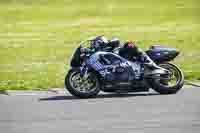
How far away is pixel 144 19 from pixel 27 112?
65.4 feet

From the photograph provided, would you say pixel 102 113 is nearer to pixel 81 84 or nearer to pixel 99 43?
pixel 81 84

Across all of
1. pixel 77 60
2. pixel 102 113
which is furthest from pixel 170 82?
pixel 102 113

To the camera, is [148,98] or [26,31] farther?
[26,31]

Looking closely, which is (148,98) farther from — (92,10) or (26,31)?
(92,10)

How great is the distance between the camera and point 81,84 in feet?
39.0

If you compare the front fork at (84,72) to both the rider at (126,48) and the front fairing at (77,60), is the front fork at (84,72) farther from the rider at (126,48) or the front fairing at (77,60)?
the rider at (126,48)

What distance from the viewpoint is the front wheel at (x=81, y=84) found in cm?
1181

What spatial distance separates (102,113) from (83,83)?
1.89m

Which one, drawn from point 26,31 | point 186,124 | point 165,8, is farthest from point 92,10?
point 186,124

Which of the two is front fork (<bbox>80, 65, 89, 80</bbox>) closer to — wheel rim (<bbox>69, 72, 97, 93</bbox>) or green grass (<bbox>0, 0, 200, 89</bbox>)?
wheel rim (<bbox>69, 72, 97, 93</bbox>)

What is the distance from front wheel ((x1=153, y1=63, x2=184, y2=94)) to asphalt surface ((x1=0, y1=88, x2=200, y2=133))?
0.48 feet

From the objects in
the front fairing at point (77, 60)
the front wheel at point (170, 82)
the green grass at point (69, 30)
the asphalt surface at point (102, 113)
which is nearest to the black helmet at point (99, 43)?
the front fairing at point (77, 60)

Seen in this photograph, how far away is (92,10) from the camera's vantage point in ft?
111

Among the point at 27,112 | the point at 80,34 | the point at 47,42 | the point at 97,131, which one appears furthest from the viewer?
the point at 80,34
